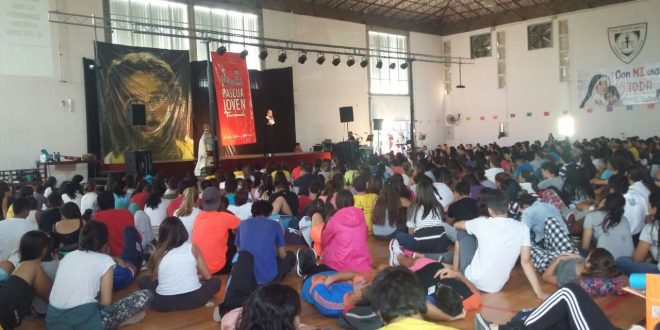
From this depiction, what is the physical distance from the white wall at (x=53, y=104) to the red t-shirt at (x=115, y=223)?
24.2ft

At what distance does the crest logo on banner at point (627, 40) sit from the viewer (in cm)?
1678

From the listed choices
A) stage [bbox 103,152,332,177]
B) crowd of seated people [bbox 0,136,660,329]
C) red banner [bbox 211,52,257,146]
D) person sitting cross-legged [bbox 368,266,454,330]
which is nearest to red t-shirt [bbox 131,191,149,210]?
crowd of seated people [bbox 0,136,660,329]

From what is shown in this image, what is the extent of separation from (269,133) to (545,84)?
32.8 feet

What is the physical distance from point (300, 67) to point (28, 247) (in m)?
14.0

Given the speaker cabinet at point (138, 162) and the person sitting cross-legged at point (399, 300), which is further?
the speaker cabinet at point (138, 162)

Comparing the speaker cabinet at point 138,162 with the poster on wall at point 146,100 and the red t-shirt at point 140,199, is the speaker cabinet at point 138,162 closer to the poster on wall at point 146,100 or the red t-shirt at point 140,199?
the poster on wall at point 146,100

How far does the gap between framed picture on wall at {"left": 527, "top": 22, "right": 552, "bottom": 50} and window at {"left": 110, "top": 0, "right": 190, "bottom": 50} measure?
39.3ft

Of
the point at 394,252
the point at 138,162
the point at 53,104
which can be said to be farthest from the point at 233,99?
the point at 394,252

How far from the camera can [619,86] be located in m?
17.3

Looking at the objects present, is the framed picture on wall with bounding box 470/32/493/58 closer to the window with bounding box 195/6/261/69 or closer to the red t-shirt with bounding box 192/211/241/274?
the window with bounding box 195/6/261/69

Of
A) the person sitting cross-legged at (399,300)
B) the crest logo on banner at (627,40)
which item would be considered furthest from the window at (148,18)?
the crest logo on banner at (627,40)

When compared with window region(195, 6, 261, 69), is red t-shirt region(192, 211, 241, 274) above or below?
below

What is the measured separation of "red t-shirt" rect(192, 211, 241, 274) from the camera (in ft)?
16.0

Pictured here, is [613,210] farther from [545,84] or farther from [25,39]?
[545,84]
